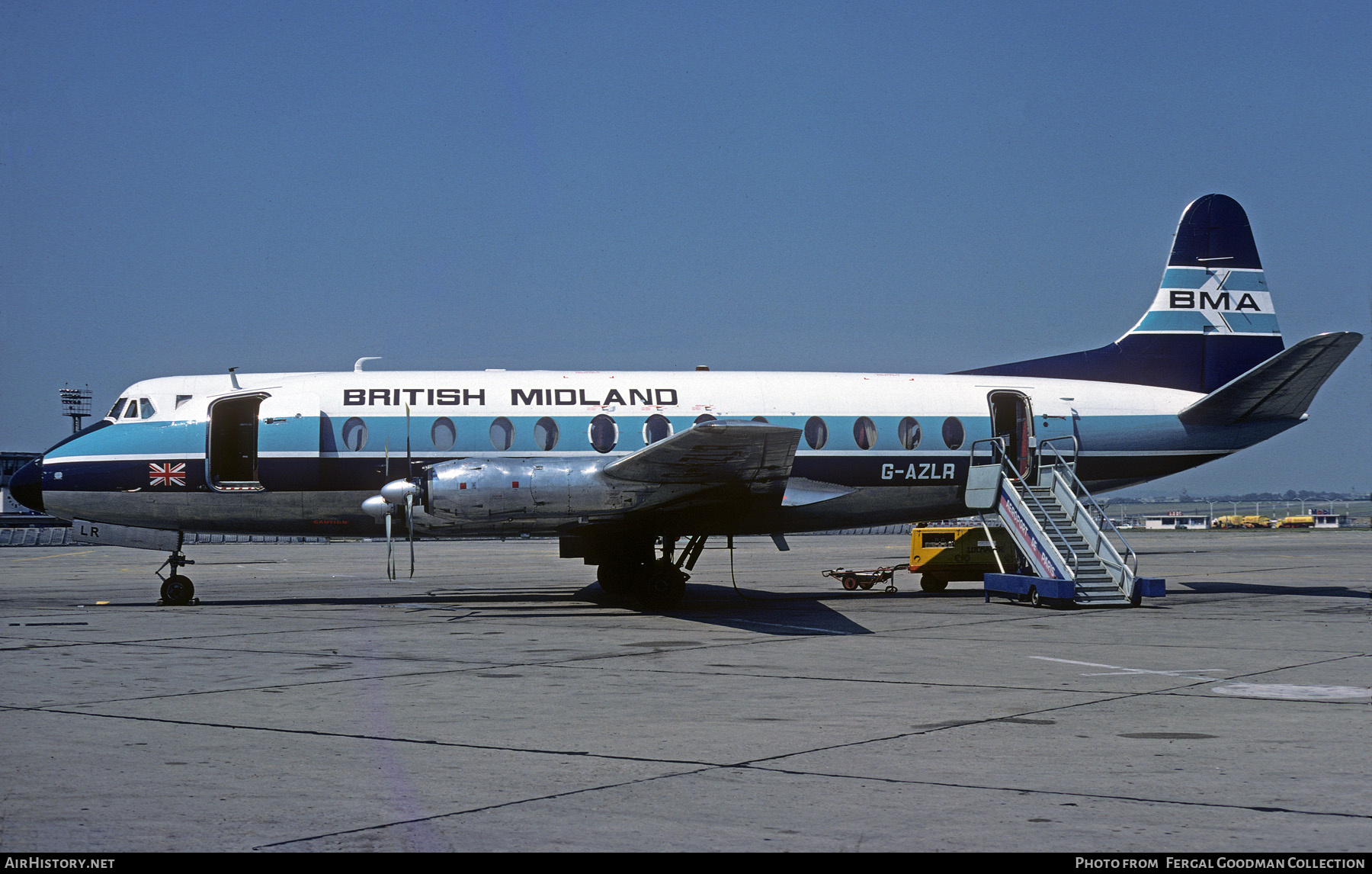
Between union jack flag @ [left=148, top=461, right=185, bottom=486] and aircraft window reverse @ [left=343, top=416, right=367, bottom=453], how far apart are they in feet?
9.67

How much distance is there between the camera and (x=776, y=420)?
2203 cm

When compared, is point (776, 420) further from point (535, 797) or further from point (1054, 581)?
point (535, 797)

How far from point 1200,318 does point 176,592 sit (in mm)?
21172

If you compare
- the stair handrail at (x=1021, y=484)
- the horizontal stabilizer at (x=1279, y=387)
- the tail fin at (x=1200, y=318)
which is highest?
the tail fin at (x=1200, y=318)

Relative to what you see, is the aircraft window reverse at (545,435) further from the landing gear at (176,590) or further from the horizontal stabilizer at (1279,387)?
the horizontal stabilizer at (1279,387)

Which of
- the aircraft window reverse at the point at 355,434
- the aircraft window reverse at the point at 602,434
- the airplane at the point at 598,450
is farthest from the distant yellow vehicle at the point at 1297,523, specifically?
the aircraft window reverse at the point at 355,434

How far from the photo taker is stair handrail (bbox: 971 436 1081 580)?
20.4 metres

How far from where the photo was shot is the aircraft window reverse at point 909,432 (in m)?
22.5

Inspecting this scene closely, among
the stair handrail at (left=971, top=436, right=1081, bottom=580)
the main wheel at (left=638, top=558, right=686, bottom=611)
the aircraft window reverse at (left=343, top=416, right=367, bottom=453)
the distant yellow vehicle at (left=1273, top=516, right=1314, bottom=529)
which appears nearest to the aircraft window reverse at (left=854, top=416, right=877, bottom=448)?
the stair handrail at (left=971, top=436, right=1081, bottom=580)

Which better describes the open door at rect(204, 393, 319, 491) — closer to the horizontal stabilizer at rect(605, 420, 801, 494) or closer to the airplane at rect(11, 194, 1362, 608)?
the airplane at rect(11, 194, 1362, 608)

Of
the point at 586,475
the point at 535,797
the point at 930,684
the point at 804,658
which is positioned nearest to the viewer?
the point at 535,797

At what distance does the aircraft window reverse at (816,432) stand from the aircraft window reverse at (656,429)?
8.74 ft
